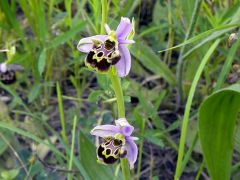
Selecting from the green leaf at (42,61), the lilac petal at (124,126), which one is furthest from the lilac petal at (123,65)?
the green leaf at (42,61)

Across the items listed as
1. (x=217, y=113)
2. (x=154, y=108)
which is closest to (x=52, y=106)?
(x=154, y=108)

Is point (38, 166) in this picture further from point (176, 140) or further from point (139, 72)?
point (139, 72)

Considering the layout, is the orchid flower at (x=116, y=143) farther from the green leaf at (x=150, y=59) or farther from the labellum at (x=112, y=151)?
the green leaf at (x=150, y=59)

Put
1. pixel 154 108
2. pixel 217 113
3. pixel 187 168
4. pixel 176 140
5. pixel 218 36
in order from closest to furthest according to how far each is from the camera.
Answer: pixel 217 113 → pixel 218 36 → pixel 154 108 → pixel 187 168 → pixel 176 140

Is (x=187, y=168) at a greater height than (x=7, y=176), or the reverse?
(x=7, y=176)

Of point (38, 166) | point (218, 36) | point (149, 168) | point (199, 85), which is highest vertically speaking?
point (218, 36)

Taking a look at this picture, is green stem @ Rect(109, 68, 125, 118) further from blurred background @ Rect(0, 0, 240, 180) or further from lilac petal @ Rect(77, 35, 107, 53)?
blurred background @ Rect(0, 0, 240, 180)

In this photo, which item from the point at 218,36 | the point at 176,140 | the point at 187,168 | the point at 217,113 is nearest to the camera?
the point at 217,113
